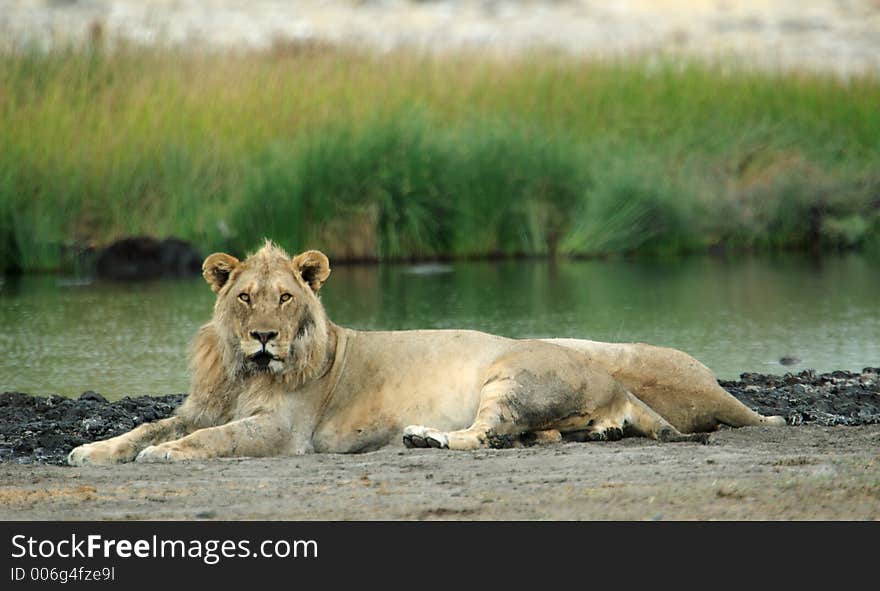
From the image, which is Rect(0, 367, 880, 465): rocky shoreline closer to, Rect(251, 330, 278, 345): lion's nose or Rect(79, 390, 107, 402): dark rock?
Rect(79, 390, 107, 402): dark rock

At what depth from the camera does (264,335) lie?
8219 mm

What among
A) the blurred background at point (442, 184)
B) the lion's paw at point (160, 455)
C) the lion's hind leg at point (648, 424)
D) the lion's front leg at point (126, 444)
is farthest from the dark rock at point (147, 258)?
the lion's paw at point (160, 455)

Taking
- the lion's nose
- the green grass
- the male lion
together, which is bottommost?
the male lion

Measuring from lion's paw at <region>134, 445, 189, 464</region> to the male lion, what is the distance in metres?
0.31

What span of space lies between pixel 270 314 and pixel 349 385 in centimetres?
64

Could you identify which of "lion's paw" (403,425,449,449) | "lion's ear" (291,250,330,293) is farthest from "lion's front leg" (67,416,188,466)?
"lion's paw" (403,425,449,449)

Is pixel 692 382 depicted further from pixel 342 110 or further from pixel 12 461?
pixel 342 110

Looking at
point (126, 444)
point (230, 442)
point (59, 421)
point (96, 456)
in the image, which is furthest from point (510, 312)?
point (96, 456)

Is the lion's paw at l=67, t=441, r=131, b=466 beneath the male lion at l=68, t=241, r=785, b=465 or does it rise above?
beneath

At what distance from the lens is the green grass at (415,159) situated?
23.9 meters

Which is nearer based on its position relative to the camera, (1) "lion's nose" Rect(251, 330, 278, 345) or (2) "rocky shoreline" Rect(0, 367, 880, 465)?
(1) "lion's nose" Rect(251, 330, 278, 345)

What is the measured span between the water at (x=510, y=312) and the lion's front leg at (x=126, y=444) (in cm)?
347

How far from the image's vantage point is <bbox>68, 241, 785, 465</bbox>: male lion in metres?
8.23

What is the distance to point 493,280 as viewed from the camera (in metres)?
20.8
